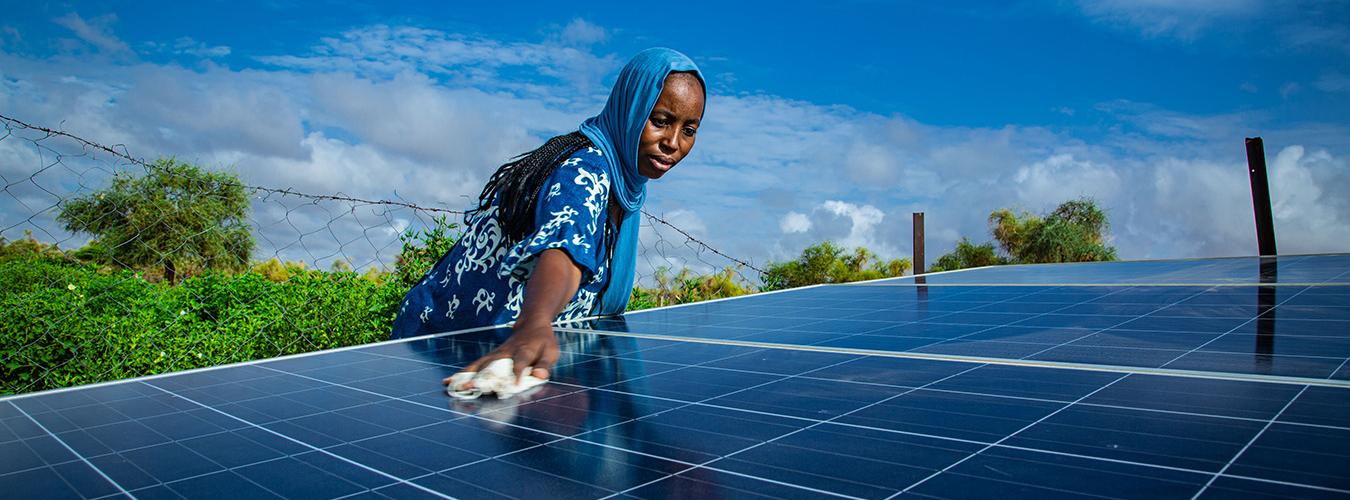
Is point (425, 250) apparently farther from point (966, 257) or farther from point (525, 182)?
point (966, 257)

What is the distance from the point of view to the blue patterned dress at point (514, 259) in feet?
9.07

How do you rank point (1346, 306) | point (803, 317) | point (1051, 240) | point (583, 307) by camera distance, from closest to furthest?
point (1346, 306), point (803, 317), point (583, 307), point (1051, 240)

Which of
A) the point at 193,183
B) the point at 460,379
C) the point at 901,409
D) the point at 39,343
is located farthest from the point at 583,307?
the point at 193,183

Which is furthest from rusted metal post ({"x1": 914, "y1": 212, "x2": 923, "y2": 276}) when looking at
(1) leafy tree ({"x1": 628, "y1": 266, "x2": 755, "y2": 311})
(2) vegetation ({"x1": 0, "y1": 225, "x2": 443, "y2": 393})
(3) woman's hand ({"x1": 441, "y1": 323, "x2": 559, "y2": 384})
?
(3) woman's hand ({"x1": 441, "y1": 323, "x2": 559, "y2": 384})

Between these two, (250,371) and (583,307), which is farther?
(583,307)

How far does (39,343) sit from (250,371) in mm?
3713

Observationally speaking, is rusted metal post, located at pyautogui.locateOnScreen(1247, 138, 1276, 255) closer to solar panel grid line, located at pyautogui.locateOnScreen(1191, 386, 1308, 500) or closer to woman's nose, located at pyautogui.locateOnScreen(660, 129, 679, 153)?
woman's nose, located at pyautogui.locateOnScreen(660, 129, 679, 153)

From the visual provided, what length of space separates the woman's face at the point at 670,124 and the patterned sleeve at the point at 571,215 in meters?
0.29

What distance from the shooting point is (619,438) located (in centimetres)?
147

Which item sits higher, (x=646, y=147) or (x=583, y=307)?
(x=646, y=147)

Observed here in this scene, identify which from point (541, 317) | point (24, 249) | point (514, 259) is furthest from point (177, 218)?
point (541, 317)

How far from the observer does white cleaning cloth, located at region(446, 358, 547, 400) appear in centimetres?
188

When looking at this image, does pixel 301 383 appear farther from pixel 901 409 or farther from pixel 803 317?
pixel 803 317

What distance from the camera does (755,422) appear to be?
1.55 meters
